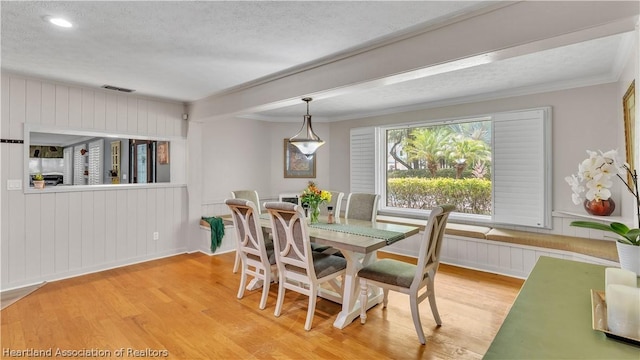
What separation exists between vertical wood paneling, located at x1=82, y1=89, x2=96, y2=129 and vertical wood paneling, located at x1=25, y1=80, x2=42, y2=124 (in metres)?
0.42

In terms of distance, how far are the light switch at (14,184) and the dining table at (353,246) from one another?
2.87m

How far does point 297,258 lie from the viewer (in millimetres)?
2752

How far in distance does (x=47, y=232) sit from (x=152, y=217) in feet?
3.93

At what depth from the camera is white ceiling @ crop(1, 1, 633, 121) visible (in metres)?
2.04

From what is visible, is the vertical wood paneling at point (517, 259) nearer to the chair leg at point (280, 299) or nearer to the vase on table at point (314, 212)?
the vase on table at point (314, 212)

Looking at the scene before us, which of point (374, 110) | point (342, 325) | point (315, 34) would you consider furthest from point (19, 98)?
point (374, 110)

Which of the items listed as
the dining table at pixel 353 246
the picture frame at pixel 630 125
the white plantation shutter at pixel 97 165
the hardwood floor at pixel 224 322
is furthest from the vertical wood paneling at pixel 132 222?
the picture frame at pixel 630 125

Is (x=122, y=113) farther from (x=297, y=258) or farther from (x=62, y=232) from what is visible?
(x=297, y=258)

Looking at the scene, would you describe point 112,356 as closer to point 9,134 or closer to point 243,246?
point 243,246

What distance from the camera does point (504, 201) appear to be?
4293 millimetres

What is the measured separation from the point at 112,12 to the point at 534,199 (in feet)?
15.8

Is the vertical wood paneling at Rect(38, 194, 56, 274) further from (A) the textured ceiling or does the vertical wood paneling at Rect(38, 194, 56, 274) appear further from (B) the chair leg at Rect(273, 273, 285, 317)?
(B) the chair leg at Rect(273, 273, 285, 317)

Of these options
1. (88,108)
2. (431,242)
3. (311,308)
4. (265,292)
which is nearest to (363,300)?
(311,308)

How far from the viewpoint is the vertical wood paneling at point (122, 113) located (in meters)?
4.27
